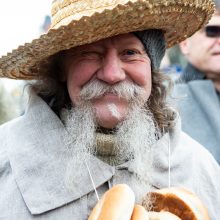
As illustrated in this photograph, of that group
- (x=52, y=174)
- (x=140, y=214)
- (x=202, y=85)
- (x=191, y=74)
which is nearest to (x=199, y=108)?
(x=202, y=85)

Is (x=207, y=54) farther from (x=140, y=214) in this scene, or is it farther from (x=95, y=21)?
(x=140, y=214)

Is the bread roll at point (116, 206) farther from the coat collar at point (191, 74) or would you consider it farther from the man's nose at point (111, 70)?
the coat collar at point (191, 74)

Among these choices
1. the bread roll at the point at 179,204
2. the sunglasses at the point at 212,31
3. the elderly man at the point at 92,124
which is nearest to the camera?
the bread roll at the point at 179,204

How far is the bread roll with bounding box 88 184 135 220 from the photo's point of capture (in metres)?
2.40

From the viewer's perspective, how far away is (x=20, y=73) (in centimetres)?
310

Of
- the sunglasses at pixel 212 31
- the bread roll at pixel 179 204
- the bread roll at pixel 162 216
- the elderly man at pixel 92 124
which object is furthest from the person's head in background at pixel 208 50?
the bread roll at pixel 162 216

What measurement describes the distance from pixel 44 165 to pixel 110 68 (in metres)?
0.56

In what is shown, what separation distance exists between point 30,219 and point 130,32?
1.01 meters

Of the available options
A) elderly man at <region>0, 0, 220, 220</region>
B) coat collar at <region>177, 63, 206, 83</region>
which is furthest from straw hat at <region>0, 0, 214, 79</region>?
coat collar at <region>177, 63, 206, 83</region>

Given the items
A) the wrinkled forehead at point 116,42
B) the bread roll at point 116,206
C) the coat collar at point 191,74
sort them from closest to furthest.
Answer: the bread roll at point 116,206
the wrinkled forehead at point 116,42
the coat collar at point 191,74

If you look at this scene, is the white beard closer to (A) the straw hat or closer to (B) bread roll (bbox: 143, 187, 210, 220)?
(B) bread roll (bbox: 143, 187, 210, 220)

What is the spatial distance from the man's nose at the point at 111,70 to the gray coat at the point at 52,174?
1.14ft

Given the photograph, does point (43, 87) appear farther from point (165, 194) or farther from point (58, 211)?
Result: point (165, 194)

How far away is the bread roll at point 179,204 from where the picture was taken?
2.56 meters
